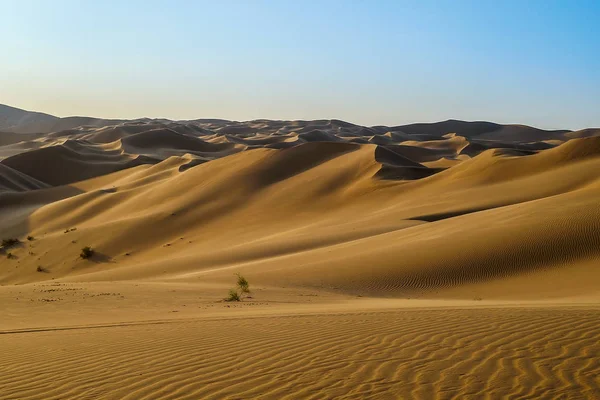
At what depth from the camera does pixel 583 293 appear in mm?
14156

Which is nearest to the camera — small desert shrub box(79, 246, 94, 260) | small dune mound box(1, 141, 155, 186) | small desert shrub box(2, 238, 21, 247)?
→ small desert shrub box(79, 246, 94, 260)

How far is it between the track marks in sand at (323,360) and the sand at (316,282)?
32mm

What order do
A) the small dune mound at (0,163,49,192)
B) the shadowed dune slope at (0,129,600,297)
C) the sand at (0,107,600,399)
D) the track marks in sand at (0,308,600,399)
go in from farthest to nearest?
the small dune mound at (0,163,49,192) < the shadowed dune slope at (0,129,600,297) < the sand at (0,107,600,399) < the track marks in sand at (0,308,600,399)

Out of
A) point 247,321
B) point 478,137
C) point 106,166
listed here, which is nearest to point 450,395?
point 247,321

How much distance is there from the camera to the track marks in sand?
18.1ft

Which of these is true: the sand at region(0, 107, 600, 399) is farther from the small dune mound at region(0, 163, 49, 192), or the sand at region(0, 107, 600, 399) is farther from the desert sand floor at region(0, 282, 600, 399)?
the small dune mound at region(0, 163, 49, 192)

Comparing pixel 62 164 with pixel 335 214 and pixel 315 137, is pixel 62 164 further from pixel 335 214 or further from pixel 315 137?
pixel 315 137

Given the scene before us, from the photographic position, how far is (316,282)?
16.6 metres

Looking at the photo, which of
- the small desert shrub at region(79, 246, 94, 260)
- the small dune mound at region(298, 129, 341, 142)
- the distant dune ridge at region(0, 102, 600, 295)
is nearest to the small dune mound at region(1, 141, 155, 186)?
the distant dune ridge at region(0, 102, 600, 295)

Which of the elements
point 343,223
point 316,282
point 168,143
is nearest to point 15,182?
point 343,223

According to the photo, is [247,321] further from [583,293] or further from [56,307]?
[583,293]

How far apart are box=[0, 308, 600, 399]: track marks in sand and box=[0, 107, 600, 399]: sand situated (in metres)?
0.03

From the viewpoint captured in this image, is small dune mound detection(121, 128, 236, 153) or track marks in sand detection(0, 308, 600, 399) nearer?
track marks in sand detection(0, 308, 600, 399)

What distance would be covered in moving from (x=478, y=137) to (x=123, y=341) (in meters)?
136
